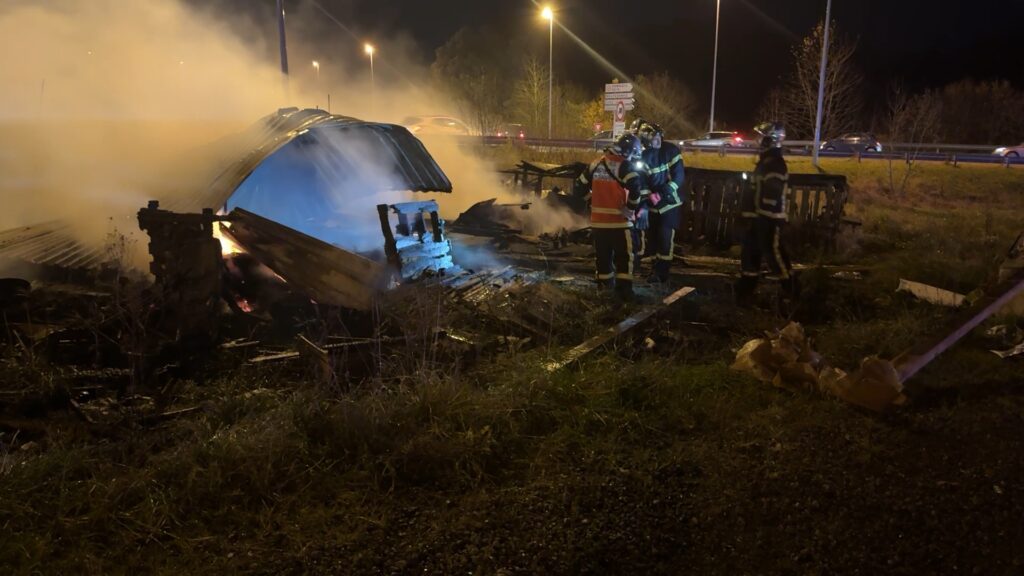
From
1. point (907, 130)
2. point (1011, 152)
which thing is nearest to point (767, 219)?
point (907, 130)

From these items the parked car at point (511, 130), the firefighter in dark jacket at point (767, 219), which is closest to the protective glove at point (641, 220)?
the firefighter in dark jacket at point (767, 219)

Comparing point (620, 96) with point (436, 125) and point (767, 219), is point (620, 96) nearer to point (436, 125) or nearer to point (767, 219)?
point (767, 219)

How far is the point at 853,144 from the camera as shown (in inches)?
1142

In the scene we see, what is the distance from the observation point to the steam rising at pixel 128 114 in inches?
358

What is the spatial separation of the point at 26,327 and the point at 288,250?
7.23ft

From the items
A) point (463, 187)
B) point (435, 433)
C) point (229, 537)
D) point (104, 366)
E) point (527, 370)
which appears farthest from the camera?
point (463, 187)

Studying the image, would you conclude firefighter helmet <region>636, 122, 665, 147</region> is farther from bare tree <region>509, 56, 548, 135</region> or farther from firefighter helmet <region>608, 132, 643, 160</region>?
bare tree <region>509, 56, 548, 135</region>

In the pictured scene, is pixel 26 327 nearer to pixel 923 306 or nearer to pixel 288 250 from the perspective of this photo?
pixel 288 250

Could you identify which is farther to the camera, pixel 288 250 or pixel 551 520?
pixel 288 250

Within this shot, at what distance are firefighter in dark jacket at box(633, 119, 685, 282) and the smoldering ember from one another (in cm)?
6

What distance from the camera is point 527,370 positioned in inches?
171

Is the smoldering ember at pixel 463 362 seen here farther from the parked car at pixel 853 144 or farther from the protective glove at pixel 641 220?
the parked car at pixel 853 144

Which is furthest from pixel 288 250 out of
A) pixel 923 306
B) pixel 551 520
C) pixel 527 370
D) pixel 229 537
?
pixel 923 306

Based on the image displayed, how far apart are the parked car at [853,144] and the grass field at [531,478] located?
2680cm
